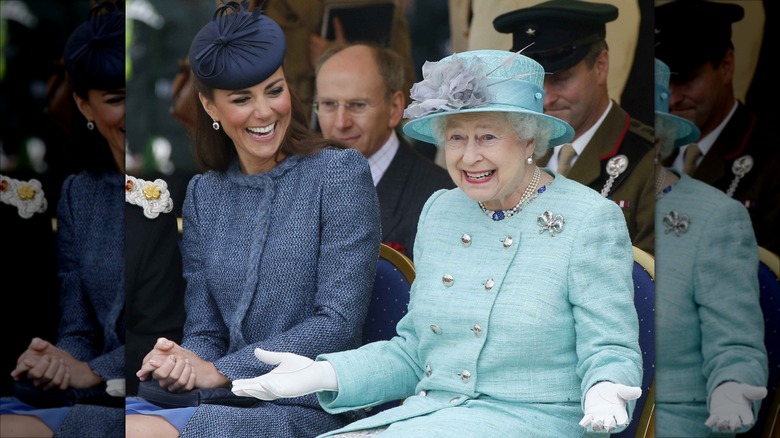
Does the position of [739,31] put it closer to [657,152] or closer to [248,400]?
[657,152]

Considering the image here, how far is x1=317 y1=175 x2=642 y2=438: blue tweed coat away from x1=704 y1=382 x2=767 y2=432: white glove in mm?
770

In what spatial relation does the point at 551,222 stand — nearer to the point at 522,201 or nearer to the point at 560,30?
the point at 522,201

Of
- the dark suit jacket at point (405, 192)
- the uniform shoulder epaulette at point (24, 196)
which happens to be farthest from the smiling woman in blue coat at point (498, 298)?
the uniform shoulder epaulette at point (24, 196)

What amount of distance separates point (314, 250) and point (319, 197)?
0.19 metres

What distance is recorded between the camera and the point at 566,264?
131 inches

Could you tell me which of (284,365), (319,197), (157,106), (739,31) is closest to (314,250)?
(319,197)

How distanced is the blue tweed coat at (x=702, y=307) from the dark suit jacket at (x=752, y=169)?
0.12 ft

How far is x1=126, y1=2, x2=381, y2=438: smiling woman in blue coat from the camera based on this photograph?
3.95 metres

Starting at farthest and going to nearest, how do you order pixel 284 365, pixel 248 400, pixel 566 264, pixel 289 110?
pixel 289 110
pixel 248 400
pixel 284 365
pixel 566 264

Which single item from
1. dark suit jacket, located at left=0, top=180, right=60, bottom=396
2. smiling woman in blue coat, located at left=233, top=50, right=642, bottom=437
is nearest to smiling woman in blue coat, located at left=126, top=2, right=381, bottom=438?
smiling woman in blue coat, located at left=233, top=50, right=642, bottom=437

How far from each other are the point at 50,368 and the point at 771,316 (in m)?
2.82

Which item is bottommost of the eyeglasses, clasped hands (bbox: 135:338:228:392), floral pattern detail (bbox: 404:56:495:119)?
clasped hands (bbox: 135:338:228:392)

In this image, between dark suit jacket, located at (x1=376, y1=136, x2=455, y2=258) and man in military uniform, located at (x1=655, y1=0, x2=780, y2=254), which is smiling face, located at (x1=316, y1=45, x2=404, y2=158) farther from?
man in military uniform, located at (x1=655, y1=0, x2=780, y2=254)

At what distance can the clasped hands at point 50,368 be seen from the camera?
4.66 m
